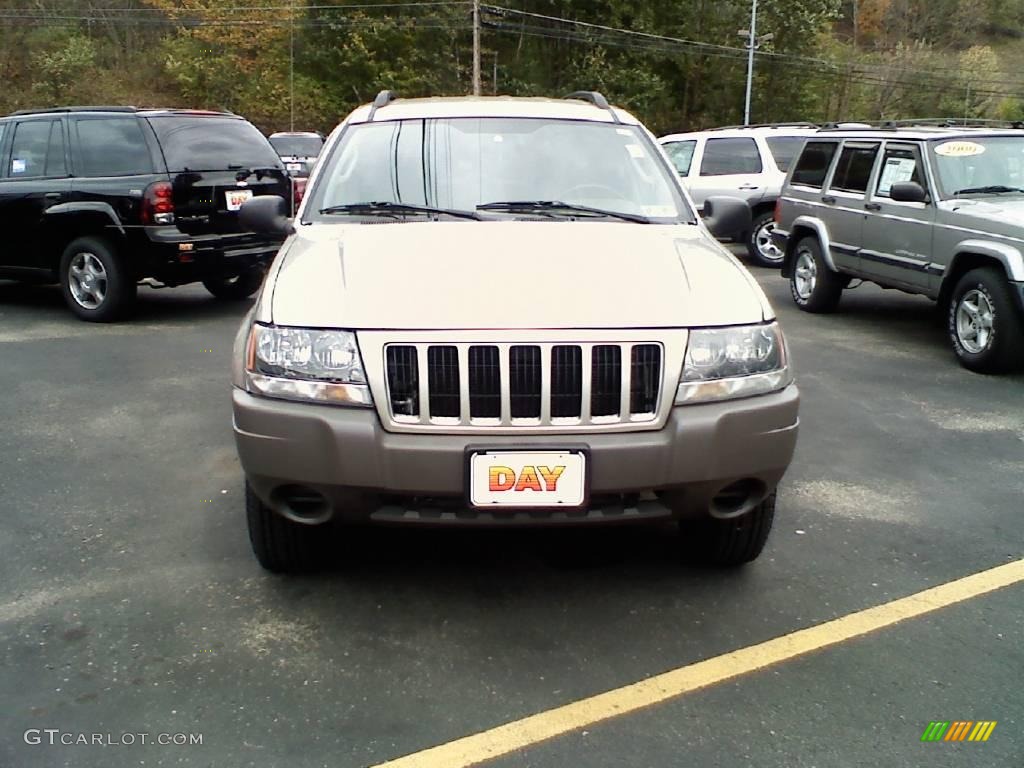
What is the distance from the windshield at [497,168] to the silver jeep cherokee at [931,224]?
3.75 m

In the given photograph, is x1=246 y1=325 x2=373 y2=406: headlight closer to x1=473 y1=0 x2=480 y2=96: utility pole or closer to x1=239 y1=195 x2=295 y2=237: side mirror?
x1=239 y1=195 x2=295 y2=237: side mirror

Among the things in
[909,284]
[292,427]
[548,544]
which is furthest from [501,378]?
[909,284]

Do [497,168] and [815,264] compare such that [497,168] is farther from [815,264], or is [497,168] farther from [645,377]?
[815,264]

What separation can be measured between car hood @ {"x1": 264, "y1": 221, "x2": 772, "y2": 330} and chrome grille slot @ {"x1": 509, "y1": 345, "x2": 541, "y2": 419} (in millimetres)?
87

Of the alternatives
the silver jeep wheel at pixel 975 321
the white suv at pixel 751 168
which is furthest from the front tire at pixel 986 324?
the white suv at pixel 751 168

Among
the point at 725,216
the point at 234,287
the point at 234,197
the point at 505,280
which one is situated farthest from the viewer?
the point at 234,287

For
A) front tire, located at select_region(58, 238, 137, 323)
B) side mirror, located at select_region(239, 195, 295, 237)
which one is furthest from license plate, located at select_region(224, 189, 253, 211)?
side mirror, located at select_region(239, 195, 295, 237)

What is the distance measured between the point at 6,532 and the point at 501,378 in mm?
2480

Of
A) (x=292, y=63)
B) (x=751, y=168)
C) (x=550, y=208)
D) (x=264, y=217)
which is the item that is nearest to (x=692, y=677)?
(x=550, y=208)

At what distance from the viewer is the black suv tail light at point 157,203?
779cm

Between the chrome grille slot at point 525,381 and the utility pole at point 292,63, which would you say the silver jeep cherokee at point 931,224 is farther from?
the utility pole at point 292,63

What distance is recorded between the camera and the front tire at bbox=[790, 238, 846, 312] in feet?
29.3

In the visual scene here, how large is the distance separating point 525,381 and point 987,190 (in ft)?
19.8

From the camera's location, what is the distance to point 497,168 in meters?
3.95
